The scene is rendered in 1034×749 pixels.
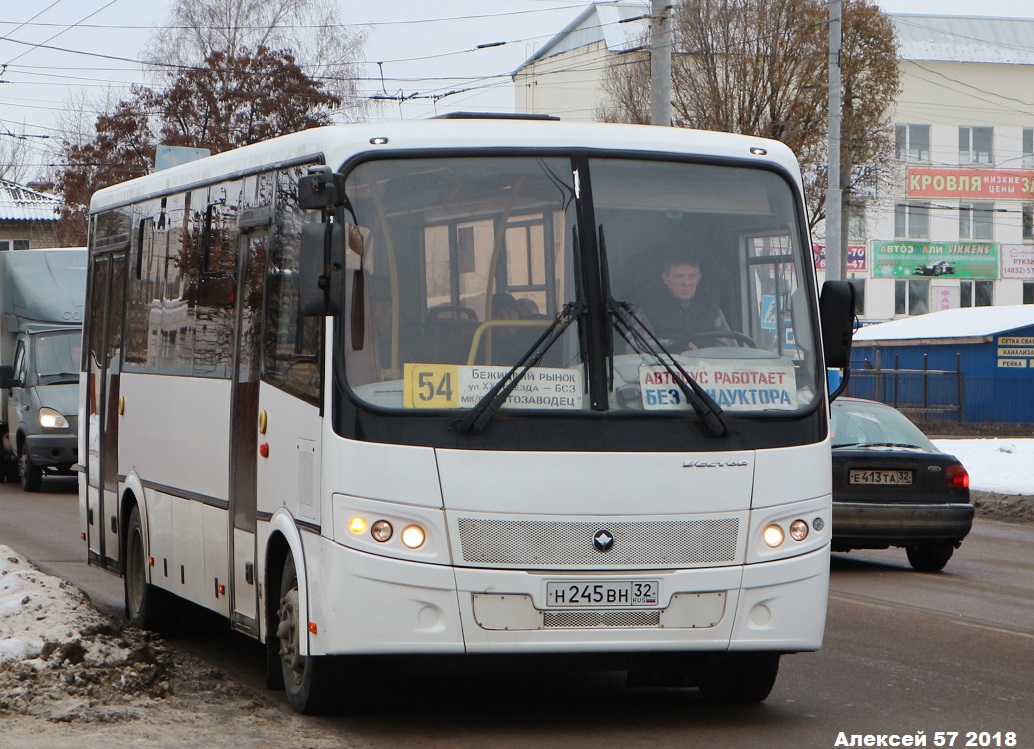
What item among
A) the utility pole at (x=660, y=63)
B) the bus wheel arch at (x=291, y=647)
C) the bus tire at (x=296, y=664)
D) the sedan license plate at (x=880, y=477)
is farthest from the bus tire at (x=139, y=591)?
the utility pole at (x=660, y=63)

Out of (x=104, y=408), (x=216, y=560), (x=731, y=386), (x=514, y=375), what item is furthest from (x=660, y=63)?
(x=514, y=375)

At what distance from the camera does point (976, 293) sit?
73.0m

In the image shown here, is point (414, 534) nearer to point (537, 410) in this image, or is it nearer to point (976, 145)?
point (537, 410)

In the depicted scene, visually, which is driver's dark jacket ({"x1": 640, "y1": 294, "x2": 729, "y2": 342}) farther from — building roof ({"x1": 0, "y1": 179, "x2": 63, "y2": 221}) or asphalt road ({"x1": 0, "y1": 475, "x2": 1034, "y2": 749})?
building roof ({"x1": 0, "y1": 179, "x2": 63, "y2": 221})

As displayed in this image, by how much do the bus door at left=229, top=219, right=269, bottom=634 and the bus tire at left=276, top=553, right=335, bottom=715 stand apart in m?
0.46

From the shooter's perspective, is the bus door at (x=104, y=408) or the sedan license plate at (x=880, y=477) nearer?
the bus door at (x=104, y=408)

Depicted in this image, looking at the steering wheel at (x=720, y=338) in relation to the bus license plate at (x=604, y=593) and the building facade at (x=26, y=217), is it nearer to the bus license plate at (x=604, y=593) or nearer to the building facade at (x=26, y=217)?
the bus license plate at (x=604, y=593)

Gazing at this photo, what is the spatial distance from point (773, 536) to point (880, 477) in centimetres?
699

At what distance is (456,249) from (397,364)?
0.56 m

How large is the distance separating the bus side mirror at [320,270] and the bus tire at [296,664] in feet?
3.83

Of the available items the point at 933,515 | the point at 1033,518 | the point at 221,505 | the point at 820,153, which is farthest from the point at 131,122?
the point at 221,505

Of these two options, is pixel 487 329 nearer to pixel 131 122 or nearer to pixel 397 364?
pixel 397 364

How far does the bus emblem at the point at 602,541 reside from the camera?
6863 mm

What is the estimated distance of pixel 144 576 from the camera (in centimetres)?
1012
